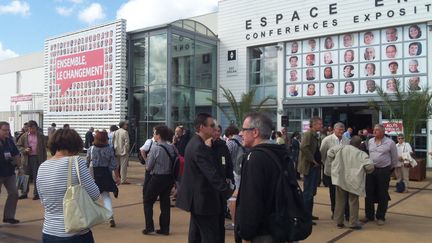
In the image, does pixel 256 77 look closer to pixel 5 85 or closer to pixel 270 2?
pixel 270 2

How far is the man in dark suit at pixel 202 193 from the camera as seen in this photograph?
434cm

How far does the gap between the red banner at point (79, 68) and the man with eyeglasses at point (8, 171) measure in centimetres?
1740

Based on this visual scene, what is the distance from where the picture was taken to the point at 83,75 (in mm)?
25391

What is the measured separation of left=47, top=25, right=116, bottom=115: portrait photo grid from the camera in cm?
2402

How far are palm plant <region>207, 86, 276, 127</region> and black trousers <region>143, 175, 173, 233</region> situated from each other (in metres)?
14.2

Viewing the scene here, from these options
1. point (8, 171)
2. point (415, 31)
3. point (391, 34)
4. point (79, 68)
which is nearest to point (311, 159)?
point (8, 171)

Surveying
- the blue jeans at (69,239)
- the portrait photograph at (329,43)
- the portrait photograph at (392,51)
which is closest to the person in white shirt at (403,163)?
the portrait photograph at (392,51)

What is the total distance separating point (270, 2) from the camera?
23203 mm

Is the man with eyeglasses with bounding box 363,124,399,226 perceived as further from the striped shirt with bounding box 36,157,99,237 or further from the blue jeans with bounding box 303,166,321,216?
the striped shirt with bounding box 36,157,99,237

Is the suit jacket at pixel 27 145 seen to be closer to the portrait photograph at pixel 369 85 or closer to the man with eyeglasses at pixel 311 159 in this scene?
the man with eyeglasses at pixel 311 159

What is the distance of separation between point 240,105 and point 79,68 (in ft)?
34.4

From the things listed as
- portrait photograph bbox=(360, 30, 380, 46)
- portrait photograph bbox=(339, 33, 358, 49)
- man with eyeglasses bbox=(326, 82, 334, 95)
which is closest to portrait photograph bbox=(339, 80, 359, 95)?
man with eyeglasses bbox=(326, 82, 334, 95)

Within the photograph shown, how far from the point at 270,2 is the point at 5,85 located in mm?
29853

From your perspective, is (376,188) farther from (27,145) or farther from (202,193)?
(27,145)
